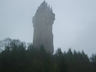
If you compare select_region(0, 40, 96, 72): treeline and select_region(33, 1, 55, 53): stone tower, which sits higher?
select_region(33, 1, 55, 53): stone tower

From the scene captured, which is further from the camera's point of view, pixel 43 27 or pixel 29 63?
pixel 43 27

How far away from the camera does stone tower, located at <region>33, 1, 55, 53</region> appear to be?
3386 inches

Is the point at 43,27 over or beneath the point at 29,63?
over

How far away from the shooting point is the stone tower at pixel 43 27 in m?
86.0

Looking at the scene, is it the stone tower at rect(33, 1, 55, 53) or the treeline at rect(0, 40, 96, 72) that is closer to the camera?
the treeline at rect(0, 40, 96, 72)

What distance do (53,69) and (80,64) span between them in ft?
49.2

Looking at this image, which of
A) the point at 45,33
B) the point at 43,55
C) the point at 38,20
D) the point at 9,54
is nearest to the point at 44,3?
the point at 38,20

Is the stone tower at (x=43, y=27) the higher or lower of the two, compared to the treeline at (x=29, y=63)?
higher

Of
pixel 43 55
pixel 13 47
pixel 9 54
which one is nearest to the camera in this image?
pixel 9 54

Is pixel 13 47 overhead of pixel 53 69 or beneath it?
overhead

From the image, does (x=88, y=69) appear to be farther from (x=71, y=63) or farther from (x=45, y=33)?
(x=45, y=33)

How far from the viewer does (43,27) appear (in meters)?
89.5

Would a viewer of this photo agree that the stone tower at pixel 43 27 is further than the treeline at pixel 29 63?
Yes

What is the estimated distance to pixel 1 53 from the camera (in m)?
50.8
